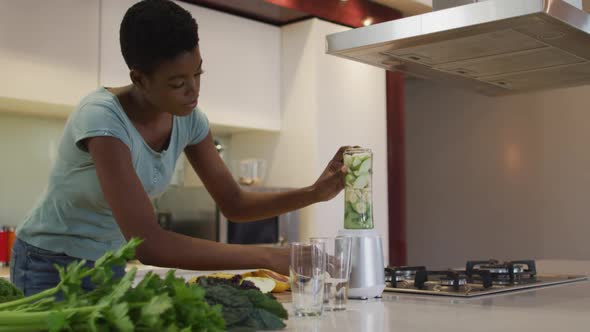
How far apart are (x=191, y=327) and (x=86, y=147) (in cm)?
71

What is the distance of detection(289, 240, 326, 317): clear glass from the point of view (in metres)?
1.18

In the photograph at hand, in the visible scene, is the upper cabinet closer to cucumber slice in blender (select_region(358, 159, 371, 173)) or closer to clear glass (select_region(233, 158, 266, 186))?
clear glass (select_region(233, 158, 266, 186))

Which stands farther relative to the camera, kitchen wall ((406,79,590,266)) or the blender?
kitchen wall ((406,79,590,266))

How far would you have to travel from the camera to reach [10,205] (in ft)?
10.1

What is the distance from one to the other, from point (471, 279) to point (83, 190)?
0.94 metres

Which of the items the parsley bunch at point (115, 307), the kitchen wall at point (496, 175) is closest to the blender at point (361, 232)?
the parsley bunch at point (115, 307)

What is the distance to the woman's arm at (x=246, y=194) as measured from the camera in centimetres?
172

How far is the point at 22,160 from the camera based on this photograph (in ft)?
10.2

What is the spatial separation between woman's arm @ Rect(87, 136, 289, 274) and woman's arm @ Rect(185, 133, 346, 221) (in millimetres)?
449

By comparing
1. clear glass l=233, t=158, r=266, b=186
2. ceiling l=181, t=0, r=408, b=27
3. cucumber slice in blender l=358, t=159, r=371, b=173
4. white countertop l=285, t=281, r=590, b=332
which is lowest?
white countertop l=285, t=281, r=590, b=332

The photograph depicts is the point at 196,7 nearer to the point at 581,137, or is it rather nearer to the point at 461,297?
the point at 461,297

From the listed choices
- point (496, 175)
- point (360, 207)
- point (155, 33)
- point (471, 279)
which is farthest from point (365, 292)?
point (496, 175)

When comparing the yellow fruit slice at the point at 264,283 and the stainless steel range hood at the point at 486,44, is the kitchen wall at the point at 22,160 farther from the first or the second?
the yellow fruit slice at the point at 264,283

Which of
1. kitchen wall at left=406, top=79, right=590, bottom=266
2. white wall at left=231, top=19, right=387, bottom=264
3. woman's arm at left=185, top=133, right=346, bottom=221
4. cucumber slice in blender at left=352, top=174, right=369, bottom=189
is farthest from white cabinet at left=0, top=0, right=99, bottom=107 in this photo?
kitchen wall at left=406, top=79, right=590, bottom=266
